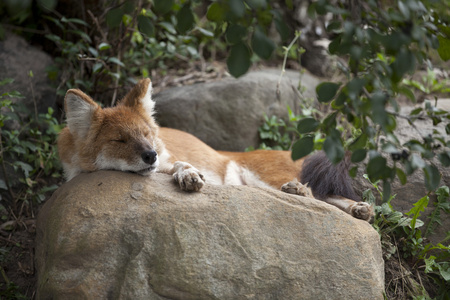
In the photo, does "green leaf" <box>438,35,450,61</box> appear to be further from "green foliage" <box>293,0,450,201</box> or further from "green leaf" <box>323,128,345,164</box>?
"green leaf" <box>323,128,345,164</box>

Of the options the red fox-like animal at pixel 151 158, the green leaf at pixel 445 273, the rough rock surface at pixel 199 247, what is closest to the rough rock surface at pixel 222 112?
the red fox-like animal at pixel 151 158

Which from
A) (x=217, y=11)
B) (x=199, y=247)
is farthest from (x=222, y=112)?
(x=217, y=11)

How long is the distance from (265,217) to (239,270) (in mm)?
467

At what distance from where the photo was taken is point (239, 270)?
3.04 meters

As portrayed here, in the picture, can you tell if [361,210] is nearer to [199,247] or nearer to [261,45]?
[199,247]

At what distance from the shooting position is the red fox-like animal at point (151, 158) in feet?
12.5

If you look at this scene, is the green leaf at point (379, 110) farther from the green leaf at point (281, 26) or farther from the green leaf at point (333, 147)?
the green leaf at point (281, 26)

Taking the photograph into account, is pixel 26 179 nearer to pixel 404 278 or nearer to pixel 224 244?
pixel 224 244

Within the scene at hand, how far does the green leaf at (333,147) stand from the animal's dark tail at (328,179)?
6.43 ft

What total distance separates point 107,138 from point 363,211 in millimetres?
2248

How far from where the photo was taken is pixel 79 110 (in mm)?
3984

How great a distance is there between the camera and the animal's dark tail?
4.20m

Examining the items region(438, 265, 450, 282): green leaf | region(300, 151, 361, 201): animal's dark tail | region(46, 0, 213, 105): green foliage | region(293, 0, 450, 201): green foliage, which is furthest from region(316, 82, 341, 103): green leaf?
region(46, 0, 213, 105): green foliage

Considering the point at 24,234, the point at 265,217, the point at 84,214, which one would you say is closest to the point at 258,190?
the point at 265,217
